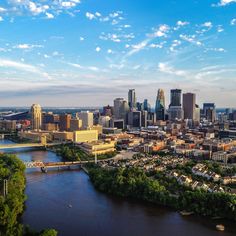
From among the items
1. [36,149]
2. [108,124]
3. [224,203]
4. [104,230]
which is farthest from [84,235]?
[108,124]

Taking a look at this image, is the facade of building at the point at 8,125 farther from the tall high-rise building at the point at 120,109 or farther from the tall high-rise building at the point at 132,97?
the tall high-rise building at the point at 132,97

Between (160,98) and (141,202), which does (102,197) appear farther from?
(160,98)

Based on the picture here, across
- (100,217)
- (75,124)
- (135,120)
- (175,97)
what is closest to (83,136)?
(75,124)

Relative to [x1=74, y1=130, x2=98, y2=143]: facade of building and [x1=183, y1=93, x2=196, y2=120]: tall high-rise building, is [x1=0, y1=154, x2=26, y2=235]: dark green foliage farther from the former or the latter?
[x1=183, y1=93, x2=196, y2=120]: tall high-rise building

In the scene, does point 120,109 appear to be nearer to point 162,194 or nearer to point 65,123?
point 65,123

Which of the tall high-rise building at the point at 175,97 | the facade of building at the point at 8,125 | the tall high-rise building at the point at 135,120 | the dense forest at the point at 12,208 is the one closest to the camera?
the dense forest at the point at 12,208

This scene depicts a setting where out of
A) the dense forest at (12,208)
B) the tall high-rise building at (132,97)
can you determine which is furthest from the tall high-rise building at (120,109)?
the dense forest at (12,208)
